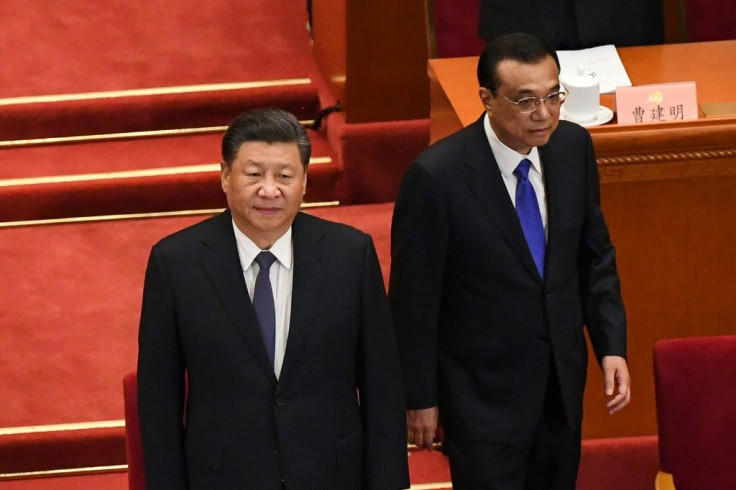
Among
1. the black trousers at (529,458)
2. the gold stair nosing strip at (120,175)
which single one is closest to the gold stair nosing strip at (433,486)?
the black trousers at (529,458)

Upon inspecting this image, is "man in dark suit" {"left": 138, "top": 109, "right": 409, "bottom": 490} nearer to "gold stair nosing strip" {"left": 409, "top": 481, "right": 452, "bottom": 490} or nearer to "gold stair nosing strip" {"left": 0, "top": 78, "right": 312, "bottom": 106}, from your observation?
"gold stair nosing strip" {"left": 409, "top": 481, "right": 452, "bottom": 490}

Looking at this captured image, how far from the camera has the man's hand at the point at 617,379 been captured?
2447mm

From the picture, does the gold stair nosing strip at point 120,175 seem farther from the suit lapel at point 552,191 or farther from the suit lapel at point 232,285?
the suit lapel at point 232,285

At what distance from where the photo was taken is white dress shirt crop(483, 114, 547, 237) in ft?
7.96

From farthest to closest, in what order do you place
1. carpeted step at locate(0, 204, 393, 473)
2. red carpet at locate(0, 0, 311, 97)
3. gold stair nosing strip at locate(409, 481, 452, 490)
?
1. red carpet at locate(0, 0, 311, 97)
2. carpeted step at locate(0, 204, 393, 473)
3. gold stair nosing strip at locate(409, 481, 452, 490)

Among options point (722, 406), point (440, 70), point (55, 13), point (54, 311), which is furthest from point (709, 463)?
point (55, 13)

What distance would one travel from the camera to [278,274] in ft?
7.19

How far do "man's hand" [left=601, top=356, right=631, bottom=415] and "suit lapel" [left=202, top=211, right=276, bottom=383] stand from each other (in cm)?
62

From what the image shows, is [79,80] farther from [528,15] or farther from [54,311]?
[528,15]

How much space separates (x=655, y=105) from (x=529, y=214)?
0.58 metres

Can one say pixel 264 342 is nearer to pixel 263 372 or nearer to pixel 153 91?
pixel 263 372

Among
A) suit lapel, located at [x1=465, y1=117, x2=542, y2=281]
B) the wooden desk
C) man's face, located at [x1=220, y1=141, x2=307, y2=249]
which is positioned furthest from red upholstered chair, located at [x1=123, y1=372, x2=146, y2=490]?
the wooden desk

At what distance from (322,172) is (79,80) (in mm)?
887

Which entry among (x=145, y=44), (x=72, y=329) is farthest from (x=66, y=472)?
(x=145, y=44)
